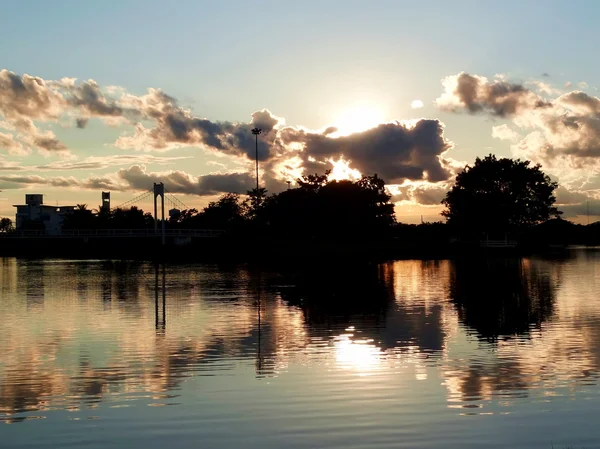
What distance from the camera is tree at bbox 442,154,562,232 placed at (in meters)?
128

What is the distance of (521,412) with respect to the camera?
572 inches

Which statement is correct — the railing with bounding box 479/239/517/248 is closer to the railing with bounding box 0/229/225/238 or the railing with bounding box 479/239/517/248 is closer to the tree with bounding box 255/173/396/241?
the tree with bounding box 255/173/396/241

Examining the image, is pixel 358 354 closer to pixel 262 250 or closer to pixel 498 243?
pixel 262 250

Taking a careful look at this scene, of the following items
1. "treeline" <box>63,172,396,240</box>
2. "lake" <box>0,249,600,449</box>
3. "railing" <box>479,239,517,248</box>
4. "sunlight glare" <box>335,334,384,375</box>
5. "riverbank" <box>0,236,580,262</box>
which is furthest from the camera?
"treeline" <box>63,172,396,240</box>

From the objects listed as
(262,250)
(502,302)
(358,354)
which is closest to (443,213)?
(262,250)

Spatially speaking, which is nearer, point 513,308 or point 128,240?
point 513,308

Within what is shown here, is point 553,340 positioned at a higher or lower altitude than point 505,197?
lower

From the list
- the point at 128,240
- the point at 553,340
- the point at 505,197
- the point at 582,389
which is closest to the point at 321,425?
the point at 582,389

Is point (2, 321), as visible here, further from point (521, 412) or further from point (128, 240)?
point (128, 240)

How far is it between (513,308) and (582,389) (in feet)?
60.4

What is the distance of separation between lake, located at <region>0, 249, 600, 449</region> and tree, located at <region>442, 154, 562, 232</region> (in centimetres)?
9221

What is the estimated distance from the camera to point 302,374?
18.7m

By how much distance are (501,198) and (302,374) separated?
381 ft

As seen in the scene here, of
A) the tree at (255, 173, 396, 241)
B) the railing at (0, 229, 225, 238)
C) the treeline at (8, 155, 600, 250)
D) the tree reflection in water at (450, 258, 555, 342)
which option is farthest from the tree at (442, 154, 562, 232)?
the tree reflection in water at (450, 258, 555, 342)
